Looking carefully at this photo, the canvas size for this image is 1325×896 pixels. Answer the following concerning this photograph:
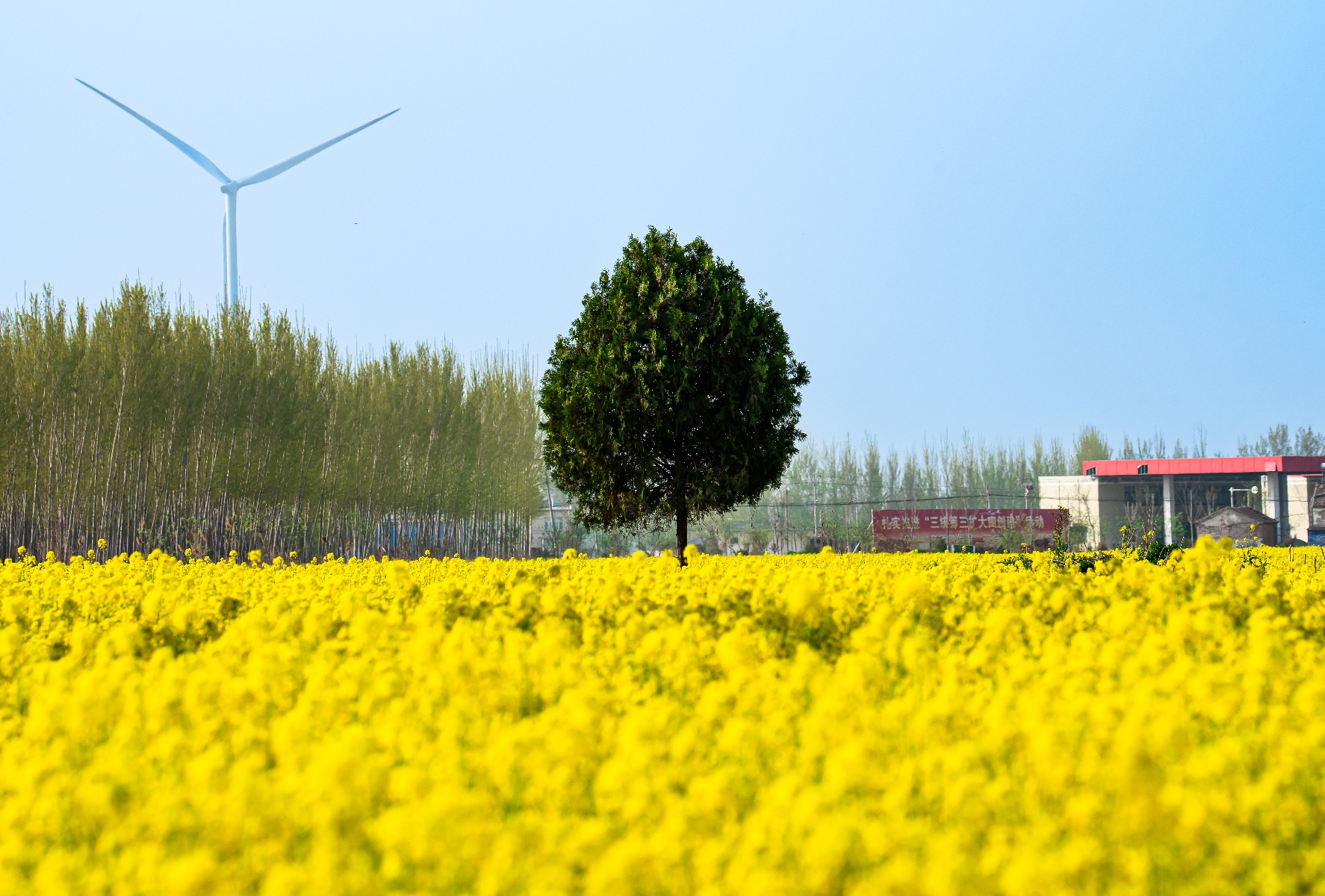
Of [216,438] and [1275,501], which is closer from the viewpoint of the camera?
[216,438]

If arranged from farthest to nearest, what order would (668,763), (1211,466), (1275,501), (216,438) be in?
(1211,466) → (1275,501) → (216,438) → (668,763)

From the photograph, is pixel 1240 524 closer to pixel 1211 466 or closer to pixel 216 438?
pixel 1211 466

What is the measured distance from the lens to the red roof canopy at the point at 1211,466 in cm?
3584

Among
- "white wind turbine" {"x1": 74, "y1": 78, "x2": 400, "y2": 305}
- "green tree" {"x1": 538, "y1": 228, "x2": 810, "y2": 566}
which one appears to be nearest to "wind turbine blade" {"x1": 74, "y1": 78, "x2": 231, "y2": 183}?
"white wind turbine" {"x1": 74, "y1": 78, "x2": 400, "y2": 305}

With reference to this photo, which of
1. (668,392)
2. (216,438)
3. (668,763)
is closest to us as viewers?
(668,763)

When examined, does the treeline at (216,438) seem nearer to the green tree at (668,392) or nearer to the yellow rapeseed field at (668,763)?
the green tree at (668,392)

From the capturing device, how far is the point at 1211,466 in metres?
38.3

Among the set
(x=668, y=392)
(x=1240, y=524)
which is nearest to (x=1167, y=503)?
(x=1240, y=524)

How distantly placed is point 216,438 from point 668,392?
11.0 m

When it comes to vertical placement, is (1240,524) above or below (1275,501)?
below

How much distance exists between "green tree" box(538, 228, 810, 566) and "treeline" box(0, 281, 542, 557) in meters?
8.58

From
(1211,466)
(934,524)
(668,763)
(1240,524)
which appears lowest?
(1240,524)

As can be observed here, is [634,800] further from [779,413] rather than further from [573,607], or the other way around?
[779,413]

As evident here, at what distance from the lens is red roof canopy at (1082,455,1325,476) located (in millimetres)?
35844
